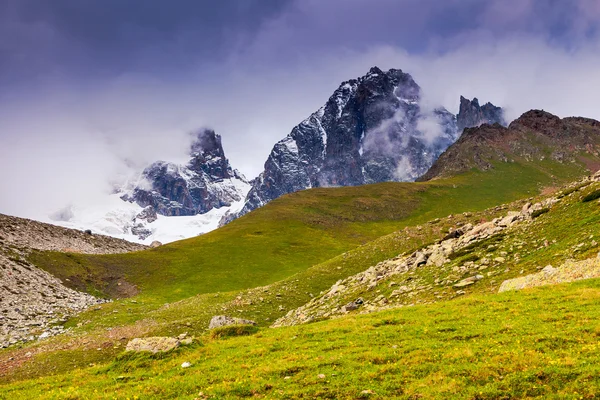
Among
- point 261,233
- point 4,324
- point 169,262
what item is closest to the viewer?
point 4,324

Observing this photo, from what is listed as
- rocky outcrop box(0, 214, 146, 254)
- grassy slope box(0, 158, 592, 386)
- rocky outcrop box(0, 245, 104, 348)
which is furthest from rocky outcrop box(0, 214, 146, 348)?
grassy slope box(0, 158, 592, 386)

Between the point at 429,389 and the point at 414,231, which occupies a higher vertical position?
the point at 414,231

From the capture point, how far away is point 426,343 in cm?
1920

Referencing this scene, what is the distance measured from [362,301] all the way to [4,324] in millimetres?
45245

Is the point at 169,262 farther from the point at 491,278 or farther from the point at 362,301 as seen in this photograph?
the point at 491,278

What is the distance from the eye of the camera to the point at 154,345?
2361cm

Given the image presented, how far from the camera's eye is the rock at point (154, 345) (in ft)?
75.8

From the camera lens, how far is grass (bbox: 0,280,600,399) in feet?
46.8

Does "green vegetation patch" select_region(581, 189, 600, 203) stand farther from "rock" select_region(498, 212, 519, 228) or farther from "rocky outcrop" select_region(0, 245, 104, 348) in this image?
"rocky outcrop" select_region(0, 245, 104, 348)

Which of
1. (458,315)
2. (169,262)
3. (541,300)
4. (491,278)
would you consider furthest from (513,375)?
(169,262)

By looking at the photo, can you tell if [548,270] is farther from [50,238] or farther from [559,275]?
[50,238]

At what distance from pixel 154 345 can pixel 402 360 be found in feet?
50.3

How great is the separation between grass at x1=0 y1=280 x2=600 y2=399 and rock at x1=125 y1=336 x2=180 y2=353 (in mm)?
671

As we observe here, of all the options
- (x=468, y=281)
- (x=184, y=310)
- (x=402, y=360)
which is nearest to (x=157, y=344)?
(x=402, y=360)
